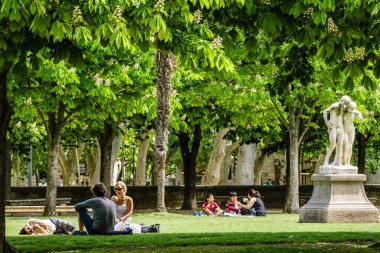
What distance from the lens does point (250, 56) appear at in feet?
42.8

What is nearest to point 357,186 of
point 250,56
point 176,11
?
point 250,56

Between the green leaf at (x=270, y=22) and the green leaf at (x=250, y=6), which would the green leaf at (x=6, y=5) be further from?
the green leaf at (x=250, y=6)

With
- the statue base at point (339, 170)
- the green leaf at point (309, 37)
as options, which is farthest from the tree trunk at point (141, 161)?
the green leaf at point (309, 37)

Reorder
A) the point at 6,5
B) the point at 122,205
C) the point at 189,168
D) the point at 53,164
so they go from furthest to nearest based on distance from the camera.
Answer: the point at 189,168 < the point at 53,164 < the point at 122,205 < the point at 6,5

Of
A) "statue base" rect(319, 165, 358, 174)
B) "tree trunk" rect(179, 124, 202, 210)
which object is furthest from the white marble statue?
"tree trunk" rect(179, 124, 202, 210)

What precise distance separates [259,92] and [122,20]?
2416 centimetres

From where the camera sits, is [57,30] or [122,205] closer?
[57,30]

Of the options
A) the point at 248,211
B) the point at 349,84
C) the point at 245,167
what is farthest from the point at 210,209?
the point at 349,84

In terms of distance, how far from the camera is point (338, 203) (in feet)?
86.3

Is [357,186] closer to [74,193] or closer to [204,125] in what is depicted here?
[204,125]

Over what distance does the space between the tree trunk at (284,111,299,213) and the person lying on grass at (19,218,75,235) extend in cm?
1598

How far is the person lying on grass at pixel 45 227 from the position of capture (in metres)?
20.0

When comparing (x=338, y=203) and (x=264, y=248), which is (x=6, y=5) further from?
(x=338, y=203)

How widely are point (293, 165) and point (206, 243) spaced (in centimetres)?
1965
